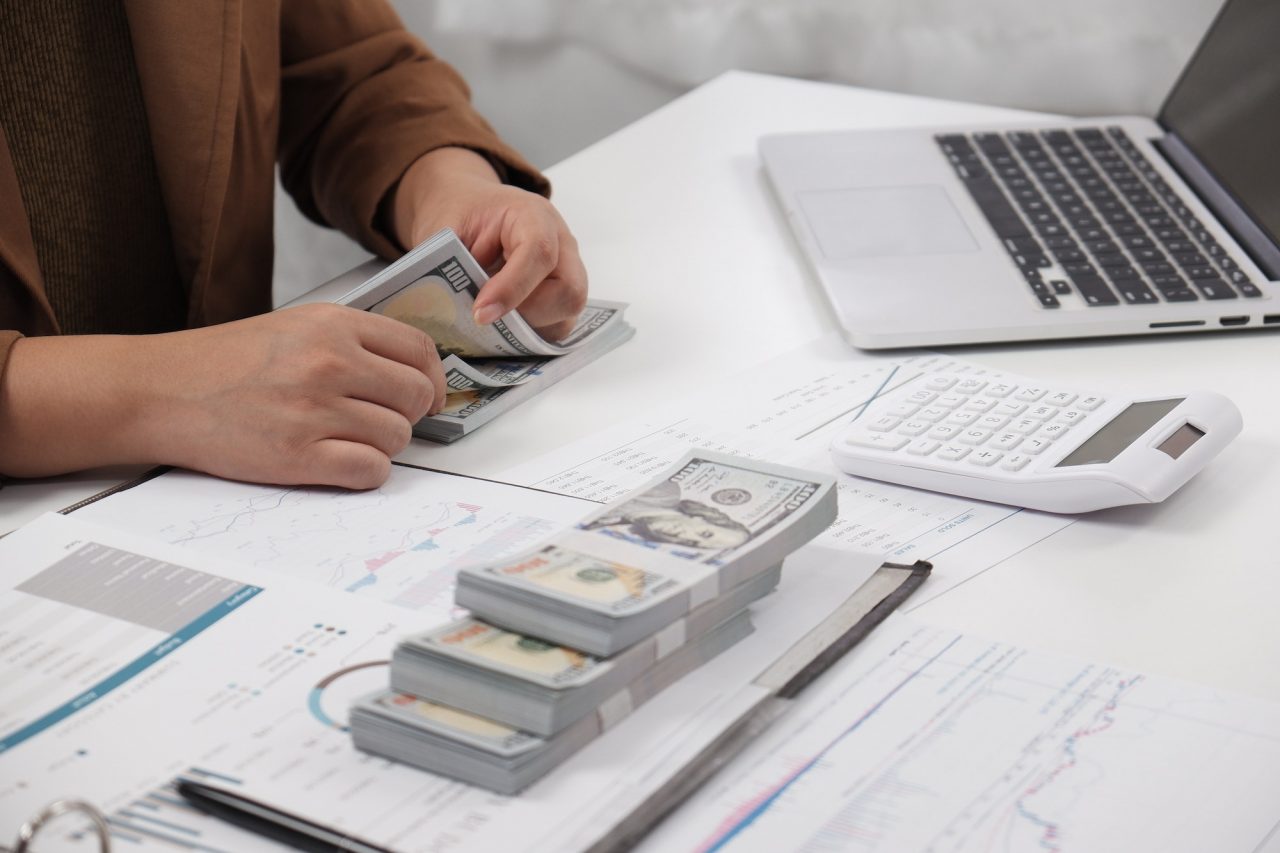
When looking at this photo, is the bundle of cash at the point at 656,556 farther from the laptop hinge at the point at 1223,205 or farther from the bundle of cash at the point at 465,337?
→ the laptop hinge at the point at 1223,205

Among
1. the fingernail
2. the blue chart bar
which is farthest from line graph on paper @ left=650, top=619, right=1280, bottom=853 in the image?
the fingernail

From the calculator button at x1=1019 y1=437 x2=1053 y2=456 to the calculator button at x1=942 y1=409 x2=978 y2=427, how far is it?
41 mm

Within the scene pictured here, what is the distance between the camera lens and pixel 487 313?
0.80 metres

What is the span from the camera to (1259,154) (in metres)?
1.00

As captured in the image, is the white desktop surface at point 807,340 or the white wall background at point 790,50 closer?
the white desktop surface at point 807,340

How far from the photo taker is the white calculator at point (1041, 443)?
0.67 metres

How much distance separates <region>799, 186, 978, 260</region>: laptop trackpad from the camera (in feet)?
3.21

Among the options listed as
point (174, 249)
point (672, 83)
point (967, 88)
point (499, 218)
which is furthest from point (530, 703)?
point (672, 83)

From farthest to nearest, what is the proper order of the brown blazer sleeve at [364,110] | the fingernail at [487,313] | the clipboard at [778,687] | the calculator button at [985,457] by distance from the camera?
the brown blazer sleeve at [364,110]
the fingernail at [487,313]
the calculator button at [985,457]
the clipboard at [778,687]

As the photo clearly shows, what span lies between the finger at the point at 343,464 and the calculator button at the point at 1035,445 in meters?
0.37

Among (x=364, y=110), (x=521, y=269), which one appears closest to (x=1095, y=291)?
(x=521, y=269)

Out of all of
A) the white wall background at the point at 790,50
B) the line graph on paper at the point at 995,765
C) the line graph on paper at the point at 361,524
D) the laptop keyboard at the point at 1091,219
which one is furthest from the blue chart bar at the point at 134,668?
the white wall background at the point at 790,50

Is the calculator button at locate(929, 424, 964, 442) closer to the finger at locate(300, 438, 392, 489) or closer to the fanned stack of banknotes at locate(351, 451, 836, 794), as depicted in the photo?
the fanned stack of banknotes at locate(351, 451, 836, 794)

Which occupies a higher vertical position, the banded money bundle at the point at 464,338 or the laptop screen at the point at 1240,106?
the laptop screen at the point at 1240,106
